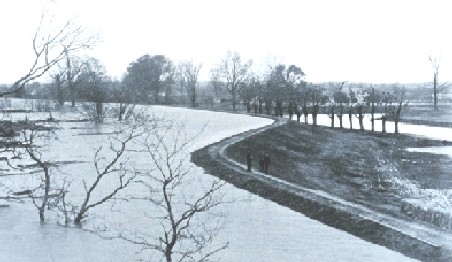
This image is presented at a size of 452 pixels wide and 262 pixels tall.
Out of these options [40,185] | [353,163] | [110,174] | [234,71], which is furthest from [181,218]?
[234,71]

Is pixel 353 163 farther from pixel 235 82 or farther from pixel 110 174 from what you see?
pixel 235 82

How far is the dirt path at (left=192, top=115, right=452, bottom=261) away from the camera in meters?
17.5

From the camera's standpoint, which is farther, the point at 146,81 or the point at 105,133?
the point at 146,81

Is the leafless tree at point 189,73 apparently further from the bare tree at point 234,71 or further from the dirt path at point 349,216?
the dirt path at point 349,216

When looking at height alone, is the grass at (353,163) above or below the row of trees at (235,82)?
below

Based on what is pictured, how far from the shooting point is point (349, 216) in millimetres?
21609

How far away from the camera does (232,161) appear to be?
114ft

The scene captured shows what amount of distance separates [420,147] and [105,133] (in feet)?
96.0

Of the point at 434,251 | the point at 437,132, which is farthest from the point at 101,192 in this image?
the point at 437,132

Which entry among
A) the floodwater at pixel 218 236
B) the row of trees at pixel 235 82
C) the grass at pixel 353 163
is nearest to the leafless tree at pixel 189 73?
the row of trees at pixel 235 82

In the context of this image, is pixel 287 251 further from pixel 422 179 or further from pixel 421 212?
pixel 422 179

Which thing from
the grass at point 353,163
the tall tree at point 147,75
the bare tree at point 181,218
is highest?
the tall tree at point 147,75

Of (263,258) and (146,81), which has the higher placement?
(146,81)

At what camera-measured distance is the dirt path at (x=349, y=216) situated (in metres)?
17.5
